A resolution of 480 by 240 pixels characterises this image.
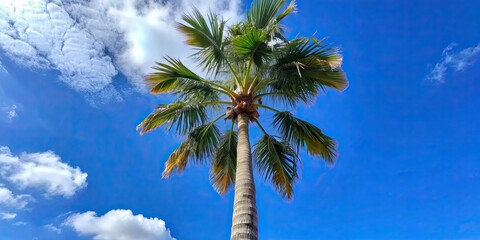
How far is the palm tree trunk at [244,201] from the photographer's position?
5762 millimetres

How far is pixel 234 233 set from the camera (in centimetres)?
577

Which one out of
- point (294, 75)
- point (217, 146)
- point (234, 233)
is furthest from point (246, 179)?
point (217, 146)

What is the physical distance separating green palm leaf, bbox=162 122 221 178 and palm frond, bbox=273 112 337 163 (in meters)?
1.85

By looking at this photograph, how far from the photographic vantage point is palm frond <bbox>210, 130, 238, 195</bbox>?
9.91m

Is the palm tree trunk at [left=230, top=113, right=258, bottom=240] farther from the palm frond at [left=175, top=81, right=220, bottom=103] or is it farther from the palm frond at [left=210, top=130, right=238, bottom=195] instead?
the palm frond at [left=210, top=130, right=238, bottom=195]

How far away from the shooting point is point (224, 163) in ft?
33.0

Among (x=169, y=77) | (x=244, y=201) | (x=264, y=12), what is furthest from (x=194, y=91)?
(x=244, y=201)

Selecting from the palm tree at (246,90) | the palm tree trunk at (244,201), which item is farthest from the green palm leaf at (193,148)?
the palm tree trunk at (244,201)

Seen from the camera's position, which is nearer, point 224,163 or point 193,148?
point 193,148

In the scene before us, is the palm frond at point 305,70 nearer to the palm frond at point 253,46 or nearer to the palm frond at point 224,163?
the palm frond at point 253,46

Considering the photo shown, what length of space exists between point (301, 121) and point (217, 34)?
312 centimetres

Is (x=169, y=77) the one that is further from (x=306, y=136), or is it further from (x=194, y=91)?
(x=306, y=136)

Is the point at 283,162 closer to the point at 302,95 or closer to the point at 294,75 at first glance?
the point at 302,95

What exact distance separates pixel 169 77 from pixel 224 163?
123 inches
